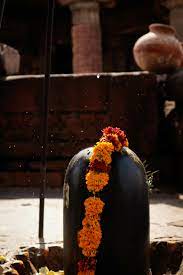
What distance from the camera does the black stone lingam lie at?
207 centimetres

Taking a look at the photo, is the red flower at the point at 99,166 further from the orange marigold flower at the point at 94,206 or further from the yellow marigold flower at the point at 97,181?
the orange marigold flower at the point at 94,206

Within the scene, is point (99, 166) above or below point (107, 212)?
above

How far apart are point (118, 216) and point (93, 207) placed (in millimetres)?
125

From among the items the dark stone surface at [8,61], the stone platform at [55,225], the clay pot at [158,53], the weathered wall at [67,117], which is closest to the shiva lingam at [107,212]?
the stone platform at [55,225]

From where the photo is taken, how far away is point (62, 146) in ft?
18.6

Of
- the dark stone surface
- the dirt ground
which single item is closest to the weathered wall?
the dark stone surface

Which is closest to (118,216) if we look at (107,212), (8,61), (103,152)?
(107,212)

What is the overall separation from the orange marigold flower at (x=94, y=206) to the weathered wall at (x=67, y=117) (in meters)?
3.50

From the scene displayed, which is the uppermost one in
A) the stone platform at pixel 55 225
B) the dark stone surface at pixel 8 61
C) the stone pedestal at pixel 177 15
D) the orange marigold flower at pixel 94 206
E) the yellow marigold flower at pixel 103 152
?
the stone pedestal at pixel 177 15

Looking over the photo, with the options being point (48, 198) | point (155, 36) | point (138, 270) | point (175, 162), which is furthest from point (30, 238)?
point (155, 36)

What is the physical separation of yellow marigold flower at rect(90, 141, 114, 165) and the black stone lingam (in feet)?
0.12

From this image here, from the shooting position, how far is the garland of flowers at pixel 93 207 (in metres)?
2.06

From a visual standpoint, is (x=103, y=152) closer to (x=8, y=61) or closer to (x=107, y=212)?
(x=107, y=212)

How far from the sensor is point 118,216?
6.79 ft
